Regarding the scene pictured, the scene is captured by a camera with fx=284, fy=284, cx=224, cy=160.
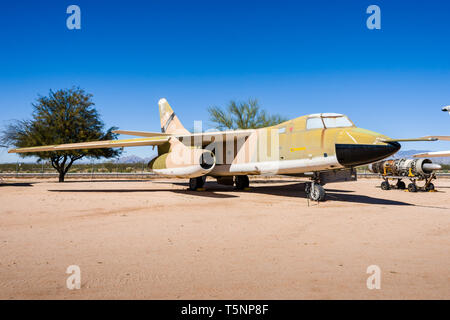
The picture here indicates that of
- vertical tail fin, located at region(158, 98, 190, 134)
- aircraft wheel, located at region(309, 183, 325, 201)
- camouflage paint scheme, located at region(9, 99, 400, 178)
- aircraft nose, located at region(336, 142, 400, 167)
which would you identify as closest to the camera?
aircraft nose, located at region(336, 142, 400, 167)

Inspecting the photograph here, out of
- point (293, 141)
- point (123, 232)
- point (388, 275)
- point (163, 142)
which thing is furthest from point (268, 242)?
point (163, 142)

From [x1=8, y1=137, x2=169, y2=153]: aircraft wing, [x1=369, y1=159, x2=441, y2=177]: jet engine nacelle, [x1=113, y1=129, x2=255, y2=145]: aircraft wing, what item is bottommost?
[x1=369, y1=159, x2=441, y2=177]: jet engine nacelle

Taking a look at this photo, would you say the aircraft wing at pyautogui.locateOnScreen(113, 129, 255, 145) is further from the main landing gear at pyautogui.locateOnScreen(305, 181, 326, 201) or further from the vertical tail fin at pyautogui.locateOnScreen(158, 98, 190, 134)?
the vertical tail fin at pyautogui.locateOnScreen(158, 98, 190, 134)

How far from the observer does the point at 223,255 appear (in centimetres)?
416

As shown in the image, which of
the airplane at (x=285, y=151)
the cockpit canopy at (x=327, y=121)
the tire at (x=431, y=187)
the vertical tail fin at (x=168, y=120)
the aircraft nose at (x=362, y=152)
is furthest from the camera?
the vertical tail fin at (x=168, y=120)

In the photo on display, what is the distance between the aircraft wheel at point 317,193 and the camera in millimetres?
10351

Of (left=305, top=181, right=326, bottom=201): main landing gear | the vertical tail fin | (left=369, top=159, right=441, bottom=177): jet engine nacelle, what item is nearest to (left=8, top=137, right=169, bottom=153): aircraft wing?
the vertical tail fin

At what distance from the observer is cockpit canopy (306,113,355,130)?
9797mm

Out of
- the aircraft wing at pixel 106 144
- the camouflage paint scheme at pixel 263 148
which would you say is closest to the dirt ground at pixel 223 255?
the camouflage paint scheme at pixel 263 148

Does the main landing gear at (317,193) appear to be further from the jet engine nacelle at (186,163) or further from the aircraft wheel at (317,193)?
the jet engine nacelle at (186,163)

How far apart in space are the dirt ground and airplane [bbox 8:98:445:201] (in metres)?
2.12

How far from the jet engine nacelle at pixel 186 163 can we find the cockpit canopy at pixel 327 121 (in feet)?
14.0

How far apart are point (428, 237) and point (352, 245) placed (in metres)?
1.76
